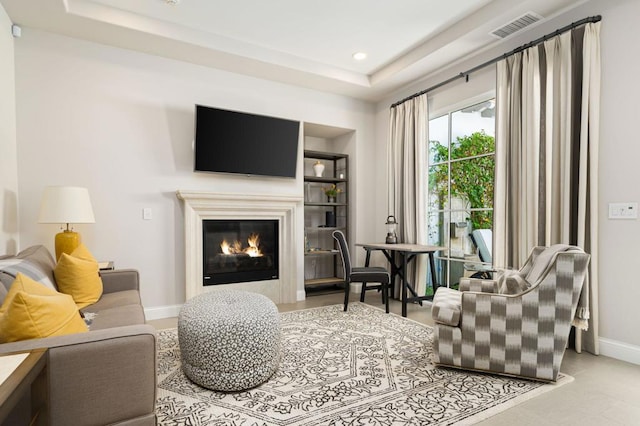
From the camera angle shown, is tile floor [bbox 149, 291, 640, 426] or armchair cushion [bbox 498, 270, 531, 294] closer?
tile floor [bbox 149, 291, 640, 426]

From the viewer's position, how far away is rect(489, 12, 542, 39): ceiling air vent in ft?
9.62

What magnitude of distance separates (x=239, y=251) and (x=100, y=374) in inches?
116

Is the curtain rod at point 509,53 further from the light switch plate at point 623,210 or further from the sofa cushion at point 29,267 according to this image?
the sofa cushion at point 29,267

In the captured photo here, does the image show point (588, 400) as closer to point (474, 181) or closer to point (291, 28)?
Result: point (474, 181)

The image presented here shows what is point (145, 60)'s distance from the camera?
11.9 ft

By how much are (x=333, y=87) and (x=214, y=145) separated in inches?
71.1

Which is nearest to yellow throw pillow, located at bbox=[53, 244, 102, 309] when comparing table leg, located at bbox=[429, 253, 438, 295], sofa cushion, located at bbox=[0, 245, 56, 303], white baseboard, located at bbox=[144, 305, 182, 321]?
sofa cushion, located at bbox=[0, 245, 56, 303]

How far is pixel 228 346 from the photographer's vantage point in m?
2.04

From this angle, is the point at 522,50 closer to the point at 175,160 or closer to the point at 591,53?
the point at 591,53

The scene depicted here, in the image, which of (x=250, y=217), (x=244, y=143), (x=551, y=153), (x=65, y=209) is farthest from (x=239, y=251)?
(x=551, y=153)

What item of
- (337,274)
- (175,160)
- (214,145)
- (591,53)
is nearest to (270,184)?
(214,145)

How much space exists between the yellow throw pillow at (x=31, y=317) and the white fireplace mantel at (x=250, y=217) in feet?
7.40

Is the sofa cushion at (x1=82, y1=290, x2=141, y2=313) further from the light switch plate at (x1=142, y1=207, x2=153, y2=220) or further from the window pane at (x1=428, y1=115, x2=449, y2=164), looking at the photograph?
the window pane at (x1=428, y1=115, x2=449, y2=164)

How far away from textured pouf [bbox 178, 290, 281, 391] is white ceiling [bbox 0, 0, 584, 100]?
104 inches
